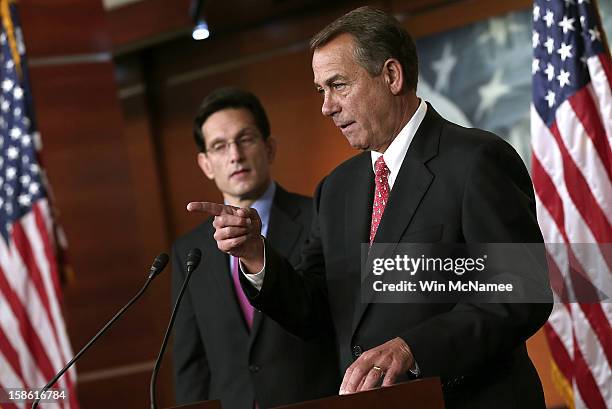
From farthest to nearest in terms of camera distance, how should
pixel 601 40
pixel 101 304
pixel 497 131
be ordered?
1. pixel 101 304
2. pixel 497 131
3. pixel 601 40

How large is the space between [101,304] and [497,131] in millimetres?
2838

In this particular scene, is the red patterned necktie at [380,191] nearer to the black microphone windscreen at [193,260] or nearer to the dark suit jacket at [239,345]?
the black microphone windscreen at [193,260]

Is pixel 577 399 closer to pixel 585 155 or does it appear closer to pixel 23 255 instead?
pixel 585 155

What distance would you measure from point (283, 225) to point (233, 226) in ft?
3.27

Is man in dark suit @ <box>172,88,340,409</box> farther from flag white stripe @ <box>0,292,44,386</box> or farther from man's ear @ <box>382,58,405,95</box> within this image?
flag white stripe @ <box>0,292,44,386</box>

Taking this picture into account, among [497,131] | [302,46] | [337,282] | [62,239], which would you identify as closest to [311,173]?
[302,46]

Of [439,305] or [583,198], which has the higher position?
[583,198]

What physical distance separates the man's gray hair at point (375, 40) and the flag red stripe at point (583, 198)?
4.81 feet

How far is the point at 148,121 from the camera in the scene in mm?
6641

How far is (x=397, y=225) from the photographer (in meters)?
2.16

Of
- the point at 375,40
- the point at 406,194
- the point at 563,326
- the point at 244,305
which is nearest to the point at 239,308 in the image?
the point at 244,305

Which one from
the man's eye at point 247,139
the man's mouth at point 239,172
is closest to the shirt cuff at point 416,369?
the man's mouth at point 239,172

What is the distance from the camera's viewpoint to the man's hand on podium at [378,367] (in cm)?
175

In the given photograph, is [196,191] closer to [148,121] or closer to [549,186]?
[148,121]
